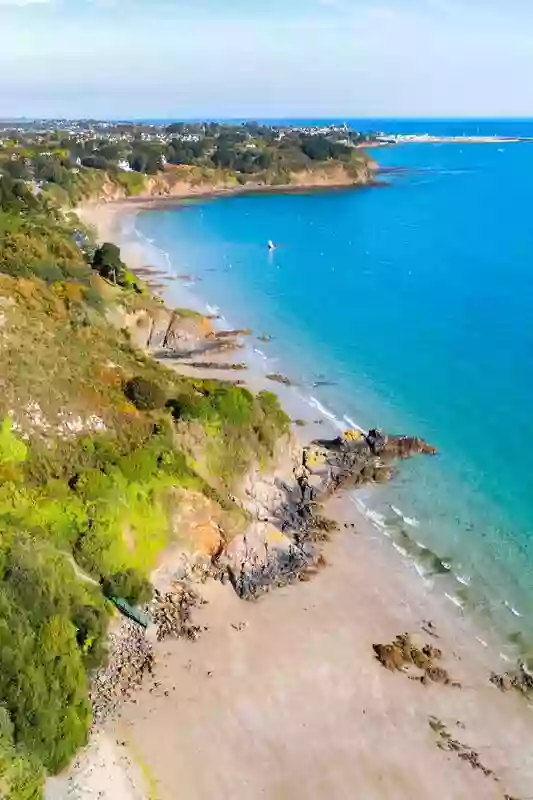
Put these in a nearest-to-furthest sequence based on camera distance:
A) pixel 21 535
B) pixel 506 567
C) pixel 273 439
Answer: pixel 21 535 → pixel 506 567 → pixel 273 439

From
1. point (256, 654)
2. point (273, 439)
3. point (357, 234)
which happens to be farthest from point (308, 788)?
point (357, 234)

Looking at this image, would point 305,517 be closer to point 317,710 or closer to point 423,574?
point 423,574

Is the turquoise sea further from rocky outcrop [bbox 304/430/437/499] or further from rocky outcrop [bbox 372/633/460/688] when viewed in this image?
rocky outcrop [bbox 372/633/460/688]

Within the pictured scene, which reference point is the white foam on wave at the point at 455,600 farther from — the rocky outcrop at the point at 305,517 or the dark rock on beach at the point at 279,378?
the dark rock on beach at the point at 279,378

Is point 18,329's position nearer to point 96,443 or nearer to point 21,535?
point 96,443

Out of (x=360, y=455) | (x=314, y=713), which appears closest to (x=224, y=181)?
(x=360, y=455)

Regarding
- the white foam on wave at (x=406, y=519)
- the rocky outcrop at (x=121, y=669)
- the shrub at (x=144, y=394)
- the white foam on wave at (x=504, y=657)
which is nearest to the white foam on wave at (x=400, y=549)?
the white foam on wave at (x=406, y=519)

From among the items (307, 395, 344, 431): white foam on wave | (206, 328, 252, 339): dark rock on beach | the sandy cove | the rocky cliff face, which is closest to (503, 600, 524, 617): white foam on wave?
the sandy cove
